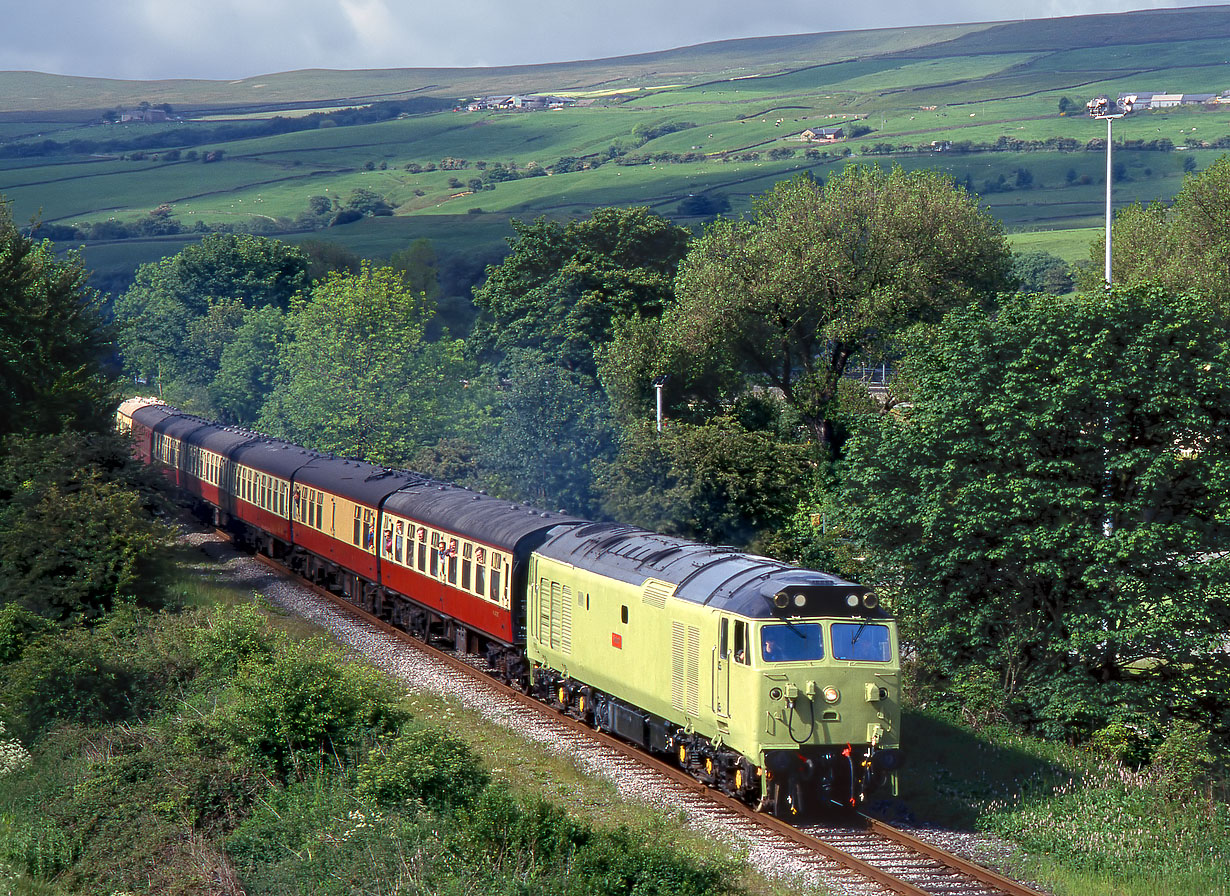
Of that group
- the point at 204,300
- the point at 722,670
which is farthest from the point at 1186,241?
the point at 204,300

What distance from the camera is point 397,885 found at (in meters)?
14.8

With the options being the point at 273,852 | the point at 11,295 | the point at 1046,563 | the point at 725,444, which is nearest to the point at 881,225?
the point at 725,444

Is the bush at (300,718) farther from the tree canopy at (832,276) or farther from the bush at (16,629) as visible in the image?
the tree canopy at (832,276)

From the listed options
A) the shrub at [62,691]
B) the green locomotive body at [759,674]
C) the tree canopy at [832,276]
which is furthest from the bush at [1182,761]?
the tree canopy at [832,276]

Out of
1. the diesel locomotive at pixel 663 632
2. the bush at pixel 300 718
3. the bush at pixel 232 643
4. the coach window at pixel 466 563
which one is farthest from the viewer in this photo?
the coach window at pixel 466 563

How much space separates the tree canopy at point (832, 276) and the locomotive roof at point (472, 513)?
55.6ft

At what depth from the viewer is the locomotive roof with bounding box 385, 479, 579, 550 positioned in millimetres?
28016

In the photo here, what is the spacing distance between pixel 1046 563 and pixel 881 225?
24.5 m

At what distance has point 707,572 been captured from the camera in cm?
2061

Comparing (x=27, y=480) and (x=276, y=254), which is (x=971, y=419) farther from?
(x=276, y=254)

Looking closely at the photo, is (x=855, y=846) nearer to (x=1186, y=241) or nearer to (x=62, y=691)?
(x=62, y=691)

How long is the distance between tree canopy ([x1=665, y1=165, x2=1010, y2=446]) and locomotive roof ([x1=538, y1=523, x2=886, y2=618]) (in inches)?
927

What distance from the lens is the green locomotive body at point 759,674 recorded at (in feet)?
60.4

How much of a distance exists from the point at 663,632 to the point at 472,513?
34.5 feet
